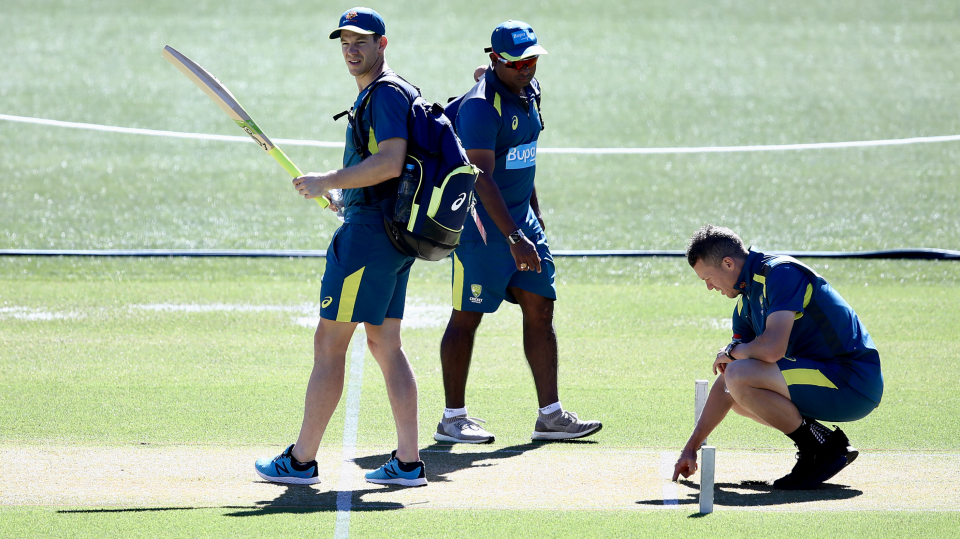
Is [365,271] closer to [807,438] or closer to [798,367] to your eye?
[798,367]

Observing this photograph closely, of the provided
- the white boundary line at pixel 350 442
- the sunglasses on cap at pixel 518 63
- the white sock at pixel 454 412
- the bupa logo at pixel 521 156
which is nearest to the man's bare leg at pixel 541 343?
the white sock at pixel 454 412

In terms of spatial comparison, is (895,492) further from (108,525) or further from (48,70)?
(48,70)

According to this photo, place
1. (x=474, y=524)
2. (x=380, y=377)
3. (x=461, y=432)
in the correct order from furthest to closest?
(x=380, y=377), (x=461, y=432), (x=474, y=524)

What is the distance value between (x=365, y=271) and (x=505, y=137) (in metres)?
1.46

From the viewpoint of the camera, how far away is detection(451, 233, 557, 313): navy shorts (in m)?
6.30

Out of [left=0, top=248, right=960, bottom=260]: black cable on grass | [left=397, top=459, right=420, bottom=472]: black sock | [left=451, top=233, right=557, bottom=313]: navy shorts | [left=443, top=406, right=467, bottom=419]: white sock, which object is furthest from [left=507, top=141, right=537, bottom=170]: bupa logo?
[left=0, top=248, right=960, bottom=260]: black cable on grass

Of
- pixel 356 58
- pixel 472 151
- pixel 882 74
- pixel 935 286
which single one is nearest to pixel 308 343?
pixel 472 151

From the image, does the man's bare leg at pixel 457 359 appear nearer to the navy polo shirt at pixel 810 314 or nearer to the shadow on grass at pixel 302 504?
the shadow on grass at pixel 302 504

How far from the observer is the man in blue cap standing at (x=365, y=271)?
4984 millimetres

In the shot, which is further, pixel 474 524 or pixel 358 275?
pixel 358 275

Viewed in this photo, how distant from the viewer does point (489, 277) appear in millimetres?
6293

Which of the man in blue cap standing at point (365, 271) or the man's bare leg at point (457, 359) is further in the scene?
the man's bare leg at point (457, 359)

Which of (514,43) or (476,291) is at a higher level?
(514,43)

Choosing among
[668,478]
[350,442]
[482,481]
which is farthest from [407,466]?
[668,478]
